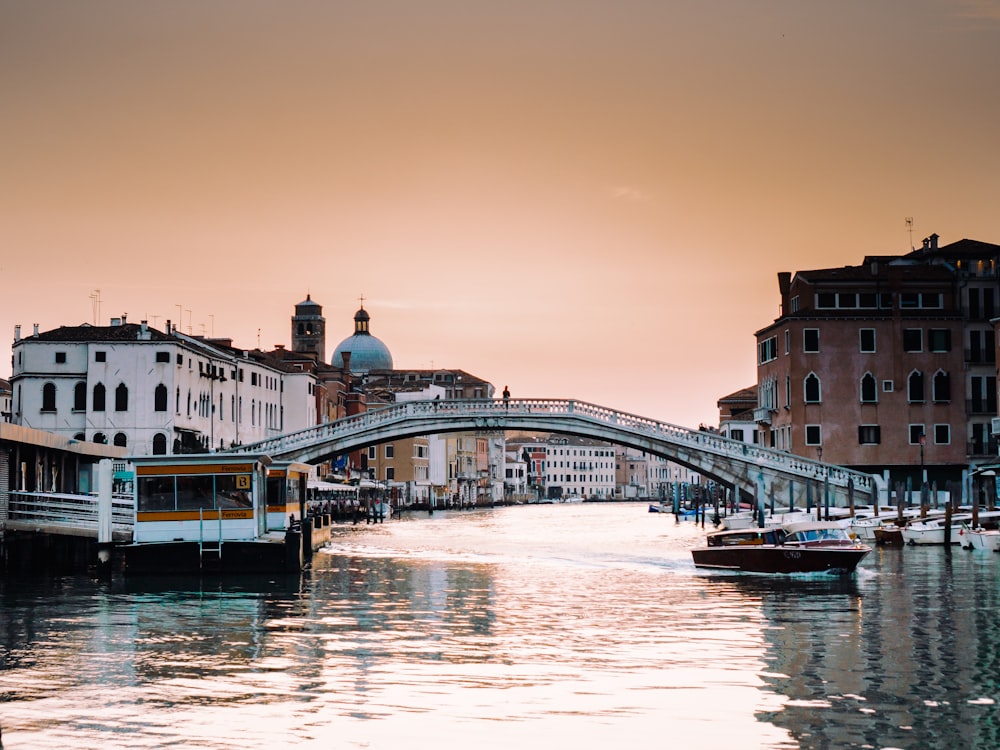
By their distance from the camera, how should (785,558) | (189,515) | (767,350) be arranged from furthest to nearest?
(767,350)
(189,515)
(785,558)

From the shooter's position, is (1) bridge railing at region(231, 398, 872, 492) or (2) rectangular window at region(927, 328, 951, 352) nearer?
(1) bridge railing at region(231, 398, 872, 492)

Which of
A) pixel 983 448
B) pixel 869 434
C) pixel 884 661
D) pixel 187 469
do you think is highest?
pixel 869 434

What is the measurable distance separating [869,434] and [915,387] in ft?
7.81

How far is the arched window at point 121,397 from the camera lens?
2126 inches

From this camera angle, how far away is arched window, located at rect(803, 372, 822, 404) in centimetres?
5447

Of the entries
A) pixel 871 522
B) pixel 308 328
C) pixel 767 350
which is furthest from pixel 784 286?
pixel 308 328

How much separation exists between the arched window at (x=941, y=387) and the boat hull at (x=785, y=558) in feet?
85.2

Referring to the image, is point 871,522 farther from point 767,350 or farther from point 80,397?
point 80,397

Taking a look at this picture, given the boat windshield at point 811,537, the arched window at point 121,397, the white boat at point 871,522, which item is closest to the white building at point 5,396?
the arched window at point 121,397

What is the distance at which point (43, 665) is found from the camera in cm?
1608

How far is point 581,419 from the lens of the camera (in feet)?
172

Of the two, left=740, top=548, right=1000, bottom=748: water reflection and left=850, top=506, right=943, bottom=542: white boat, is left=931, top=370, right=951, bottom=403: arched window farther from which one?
left=740, top=548, right=1000, bottom=748: water reflection

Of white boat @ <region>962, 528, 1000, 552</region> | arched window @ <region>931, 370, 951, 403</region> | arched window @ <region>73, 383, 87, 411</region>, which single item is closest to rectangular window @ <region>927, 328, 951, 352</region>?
arched window @ <region>931, 370, 951, 403</region>

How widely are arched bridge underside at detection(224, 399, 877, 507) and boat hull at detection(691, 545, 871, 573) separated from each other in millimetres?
18068
